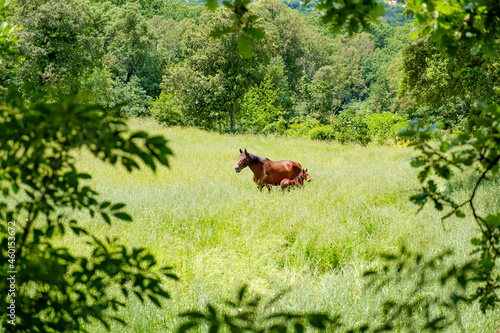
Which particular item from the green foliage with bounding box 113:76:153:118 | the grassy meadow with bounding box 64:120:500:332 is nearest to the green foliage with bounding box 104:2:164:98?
the green foliage with bounding box 113:76:153:118

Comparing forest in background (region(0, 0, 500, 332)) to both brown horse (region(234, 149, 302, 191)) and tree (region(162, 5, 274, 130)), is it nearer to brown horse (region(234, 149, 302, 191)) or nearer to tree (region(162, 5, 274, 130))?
tree (region(162, 5, 274, 130))

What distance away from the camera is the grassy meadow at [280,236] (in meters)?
3.72

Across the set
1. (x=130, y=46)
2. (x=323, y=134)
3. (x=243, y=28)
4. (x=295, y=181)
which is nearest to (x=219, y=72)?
(x=323, y=134)

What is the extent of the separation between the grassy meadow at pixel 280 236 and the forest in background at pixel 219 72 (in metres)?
2.02

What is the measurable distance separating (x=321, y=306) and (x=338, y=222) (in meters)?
2.49

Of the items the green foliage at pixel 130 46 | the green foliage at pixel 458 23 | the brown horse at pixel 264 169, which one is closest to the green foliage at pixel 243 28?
the green foliage at pixel 458 23

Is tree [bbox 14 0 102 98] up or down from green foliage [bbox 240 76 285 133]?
up

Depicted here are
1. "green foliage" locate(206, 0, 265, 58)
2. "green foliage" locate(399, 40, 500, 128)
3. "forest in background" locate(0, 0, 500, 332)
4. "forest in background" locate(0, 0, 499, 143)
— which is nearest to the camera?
"forest in background" locate(0, 0, 500, 332)

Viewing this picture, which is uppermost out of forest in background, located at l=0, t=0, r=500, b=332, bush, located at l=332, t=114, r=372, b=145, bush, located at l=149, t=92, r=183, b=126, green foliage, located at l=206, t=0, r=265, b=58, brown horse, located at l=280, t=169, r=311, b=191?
green foliage, located at l=206, t=0, r=265, b=58

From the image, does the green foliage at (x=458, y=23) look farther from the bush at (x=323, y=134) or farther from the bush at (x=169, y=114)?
the bush at (x=169, y=114)

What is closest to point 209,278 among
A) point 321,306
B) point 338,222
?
Answer: point 321,306

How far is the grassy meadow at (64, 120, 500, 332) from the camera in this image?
12.2ft

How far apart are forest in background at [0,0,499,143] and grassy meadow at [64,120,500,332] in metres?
2.02

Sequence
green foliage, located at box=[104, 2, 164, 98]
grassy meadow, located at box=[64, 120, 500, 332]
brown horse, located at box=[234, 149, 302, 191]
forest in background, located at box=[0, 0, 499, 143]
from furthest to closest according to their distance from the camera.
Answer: green foliage, located at box=[104, 2, 164, 98] → forest in background, located at box=[0, 0, 499, 143] → brown horse, located at box=[234, 149, 302, 191] → grassy meadow, located at box=[64, 120, 500, 332]
